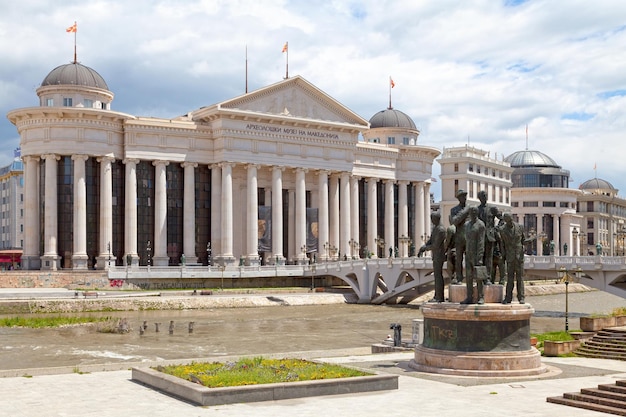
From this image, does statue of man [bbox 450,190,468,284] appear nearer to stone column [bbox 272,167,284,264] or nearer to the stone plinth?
the stone plinth

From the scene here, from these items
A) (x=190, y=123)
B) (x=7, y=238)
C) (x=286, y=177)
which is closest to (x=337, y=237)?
(x=286, y=177)

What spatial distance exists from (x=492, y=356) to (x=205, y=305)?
63.8 meters

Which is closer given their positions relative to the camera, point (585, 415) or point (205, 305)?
point (585, 415)

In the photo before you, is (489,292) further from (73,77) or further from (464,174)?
(464,174)

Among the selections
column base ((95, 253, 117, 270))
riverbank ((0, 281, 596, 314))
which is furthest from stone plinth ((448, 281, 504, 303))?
column base ((95, 253, 117, 270))

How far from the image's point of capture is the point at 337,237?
5192 inches

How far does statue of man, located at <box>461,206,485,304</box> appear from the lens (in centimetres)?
3369

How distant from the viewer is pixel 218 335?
68.1 meters

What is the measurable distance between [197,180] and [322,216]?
64.9 feet

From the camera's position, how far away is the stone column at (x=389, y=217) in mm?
141500

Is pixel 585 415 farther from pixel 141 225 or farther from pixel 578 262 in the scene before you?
pixel 141 225

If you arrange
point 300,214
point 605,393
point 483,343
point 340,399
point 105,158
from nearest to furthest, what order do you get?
1. point 605,393
2. point 340,399
3. point 483,343
4. point 105,158
5. point 300,214

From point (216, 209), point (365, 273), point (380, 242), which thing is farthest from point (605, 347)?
point (380, 242)

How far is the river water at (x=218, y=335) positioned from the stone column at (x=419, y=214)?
45639 millimetres
